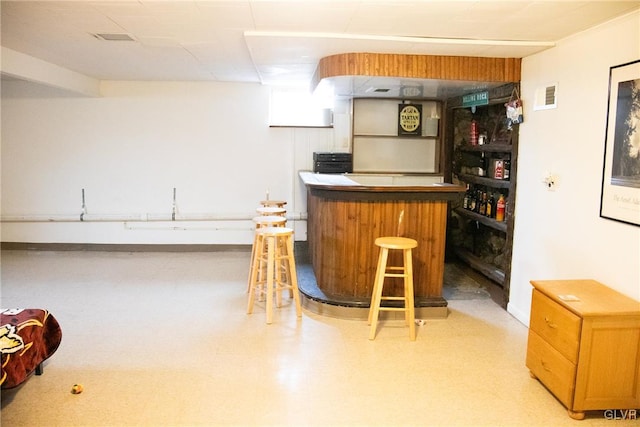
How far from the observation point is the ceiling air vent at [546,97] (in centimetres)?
371

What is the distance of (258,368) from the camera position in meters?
3.21

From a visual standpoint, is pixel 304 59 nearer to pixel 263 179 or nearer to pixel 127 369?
pixel 263 179

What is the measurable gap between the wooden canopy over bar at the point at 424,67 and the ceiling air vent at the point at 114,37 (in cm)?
164

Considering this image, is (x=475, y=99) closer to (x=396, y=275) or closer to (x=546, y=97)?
(x=546, y=97)

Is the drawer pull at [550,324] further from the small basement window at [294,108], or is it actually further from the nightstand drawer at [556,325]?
the small basement window at [294,108]

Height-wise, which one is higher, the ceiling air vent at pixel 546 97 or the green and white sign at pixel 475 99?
the green and white sign at pixel 475 99

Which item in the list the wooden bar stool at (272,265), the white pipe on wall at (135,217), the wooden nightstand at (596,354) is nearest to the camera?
the wooden nightstand at (596,354)

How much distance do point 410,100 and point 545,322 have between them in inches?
152

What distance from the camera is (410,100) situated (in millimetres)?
6164

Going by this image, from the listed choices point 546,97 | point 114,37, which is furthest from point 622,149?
point 114,37

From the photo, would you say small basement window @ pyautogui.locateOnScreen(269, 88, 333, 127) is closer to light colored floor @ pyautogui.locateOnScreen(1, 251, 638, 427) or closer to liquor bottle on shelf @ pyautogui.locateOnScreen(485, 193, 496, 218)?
liquor bottle on shelf @ pyautogui.locateOnScreen(485, 193, 496, 218)

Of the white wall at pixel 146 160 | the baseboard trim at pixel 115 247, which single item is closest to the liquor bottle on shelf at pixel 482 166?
the white wall at pixel 146 160

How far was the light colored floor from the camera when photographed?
2.68 m

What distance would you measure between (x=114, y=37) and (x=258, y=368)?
282cm
